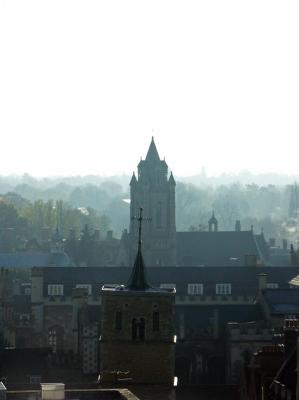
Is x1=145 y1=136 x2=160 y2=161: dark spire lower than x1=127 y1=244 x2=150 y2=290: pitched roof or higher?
higher

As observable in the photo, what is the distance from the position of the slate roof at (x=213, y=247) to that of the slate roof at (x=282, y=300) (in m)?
41.8

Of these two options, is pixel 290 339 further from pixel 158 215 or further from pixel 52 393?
pixel 158 215

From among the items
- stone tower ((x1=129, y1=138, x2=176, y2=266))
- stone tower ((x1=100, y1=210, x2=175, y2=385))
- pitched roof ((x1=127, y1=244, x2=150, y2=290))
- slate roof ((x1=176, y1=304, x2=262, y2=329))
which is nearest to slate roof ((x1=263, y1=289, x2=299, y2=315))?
slate roof ((x1=176, y1=304, x2=262, y2=329))

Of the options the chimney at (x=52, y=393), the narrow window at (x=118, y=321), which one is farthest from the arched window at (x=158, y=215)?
the chimney at (x=52, y=393)

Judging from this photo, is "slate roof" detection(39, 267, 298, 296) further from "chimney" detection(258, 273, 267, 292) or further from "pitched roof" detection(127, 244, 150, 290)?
"pitched roof" detection(127, 244, 150, 290)

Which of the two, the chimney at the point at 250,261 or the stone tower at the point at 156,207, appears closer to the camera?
the chimney at the point at 250,261

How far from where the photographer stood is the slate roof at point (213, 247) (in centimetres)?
10556

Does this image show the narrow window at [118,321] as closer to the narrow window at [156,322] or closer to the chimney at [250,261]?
the narrow window at [156,322]

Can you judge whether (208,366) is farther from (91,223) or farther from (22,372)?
(91,223)

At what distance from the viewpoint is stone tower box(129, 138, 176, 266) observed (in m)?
105

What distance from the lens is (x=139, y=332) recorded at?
1683 inches

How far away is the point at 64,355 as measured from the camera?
53250mm

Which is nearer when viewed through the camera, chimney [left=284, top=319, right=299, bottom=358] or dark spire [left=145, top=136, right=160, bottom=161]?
chimney [left=284, top=319, right=299, bottom=358]

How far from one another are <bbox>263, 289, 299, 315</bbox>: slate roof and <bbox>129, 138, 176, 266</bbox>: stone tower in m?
41.2
